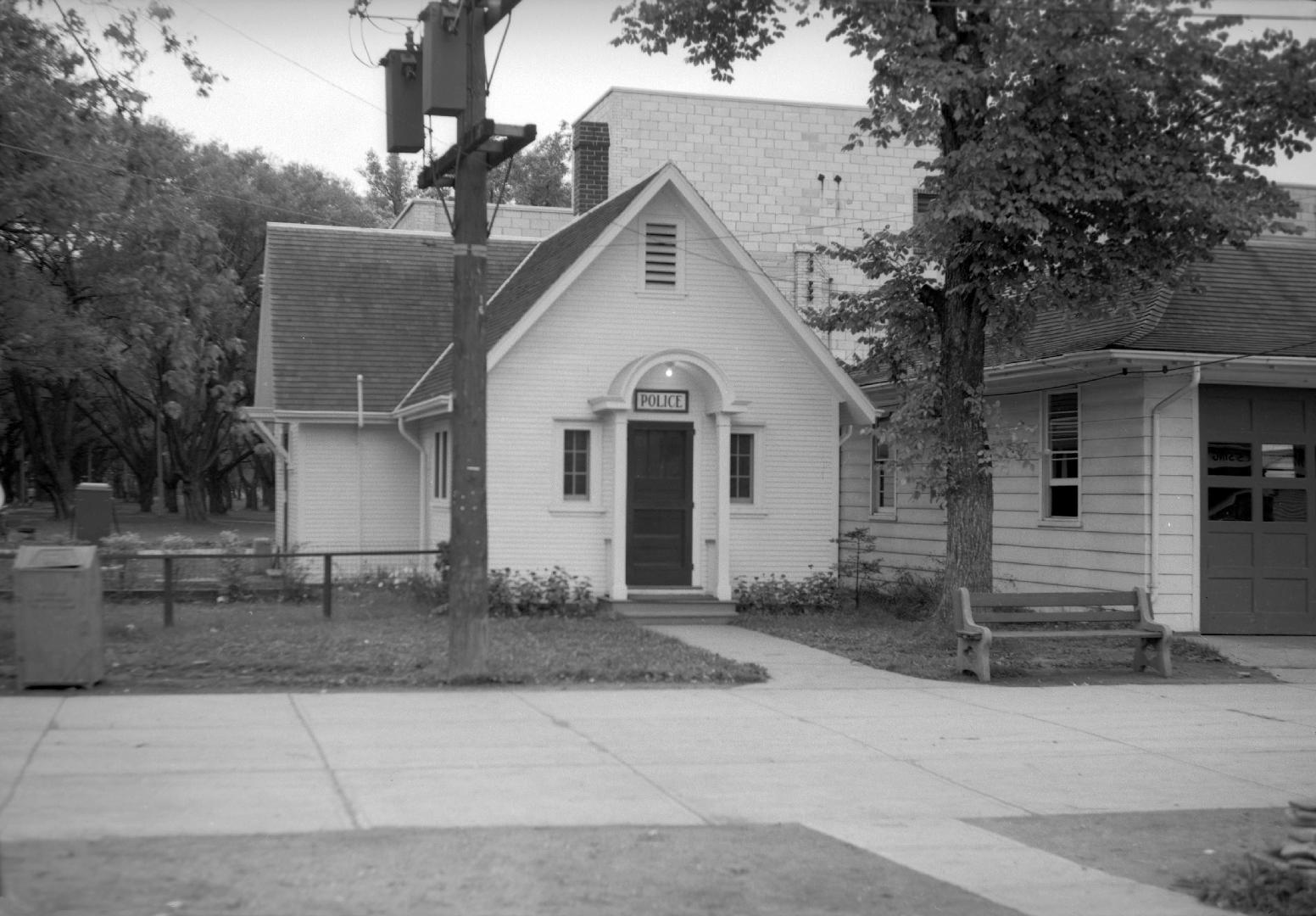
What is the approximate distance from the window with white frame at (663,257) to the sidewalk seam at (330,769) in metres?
9.89

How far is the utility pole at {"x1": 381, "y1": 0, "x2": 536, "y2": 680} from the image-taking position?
1281 cm

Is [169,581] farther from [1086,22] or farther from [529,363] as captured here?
[1086,22]

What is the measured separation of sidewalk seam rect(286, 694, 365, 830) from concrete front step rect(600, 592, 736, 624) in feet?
25.0

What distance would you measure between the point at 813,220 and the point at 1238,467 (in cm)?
1619

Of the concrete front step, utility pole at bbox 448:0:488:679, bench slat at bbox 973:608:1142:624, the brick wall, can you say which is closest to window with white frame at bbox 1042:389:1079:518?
bench slat at bbox 973:608:1142:624

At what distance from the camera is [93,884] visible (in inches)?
252

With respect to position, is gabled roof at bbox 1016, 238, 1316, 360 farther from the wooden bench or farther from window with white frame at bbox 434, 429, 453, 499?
window with white frame at bbox 434, 429, 453, 499

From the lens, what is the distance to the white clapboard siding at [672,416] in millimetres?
→ 19484

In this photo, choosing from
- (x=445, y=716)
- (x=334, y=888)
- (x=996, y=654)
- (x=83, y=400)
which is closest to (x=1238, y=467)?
(x=996, y=654)

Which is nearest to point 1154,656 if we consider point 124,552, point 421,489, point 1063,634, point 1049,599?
point 1049,599

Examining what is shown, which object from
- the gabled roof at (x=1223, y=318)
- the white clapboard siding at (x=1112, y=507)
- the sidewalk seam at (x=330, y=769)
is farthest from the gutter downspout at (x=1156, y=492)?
the sidewalk seam at (x=330, y=769)

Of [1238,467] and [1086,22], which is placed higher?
[1086,22]

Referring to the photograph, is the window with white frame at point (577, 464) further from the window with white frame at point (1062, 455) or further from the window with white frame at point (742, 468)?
the window with white frame at point (1062, 455)

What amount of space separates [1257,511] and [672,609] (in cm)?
779
